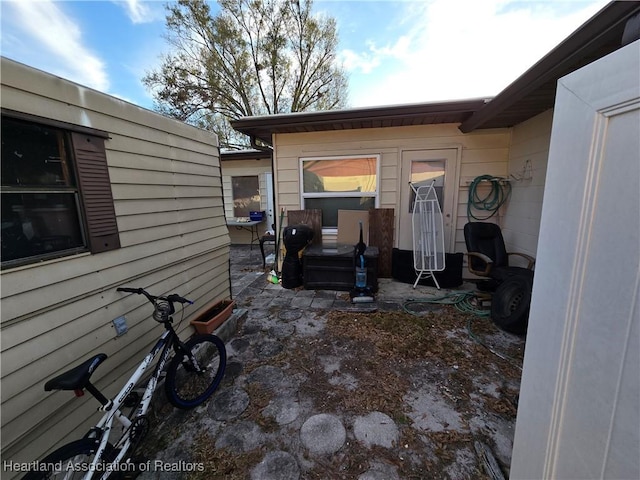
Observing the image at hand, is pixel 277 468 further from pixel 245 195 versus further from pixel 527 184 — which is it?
pixel 245 195

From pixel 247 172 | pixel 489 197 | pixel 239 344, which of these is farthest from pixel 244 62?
pixel 239 344

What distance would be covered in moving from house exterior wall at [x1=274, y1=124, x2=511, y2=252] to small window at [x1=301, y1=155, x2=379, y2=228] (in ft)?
0.39

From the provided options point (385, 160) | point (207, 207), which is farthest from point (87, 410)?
point (385, 160)

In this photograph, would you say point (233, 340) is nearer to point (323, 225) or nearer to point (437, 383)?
point (437, 383)

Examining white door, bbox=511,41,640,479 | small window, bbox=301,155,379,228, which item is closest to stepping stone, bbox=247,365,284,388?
white door, bbox=511,41,640,479

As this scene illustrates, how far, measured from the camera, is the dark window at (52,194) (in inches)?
48.2

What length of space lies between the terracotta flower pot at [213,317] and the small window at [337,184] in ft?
7.64

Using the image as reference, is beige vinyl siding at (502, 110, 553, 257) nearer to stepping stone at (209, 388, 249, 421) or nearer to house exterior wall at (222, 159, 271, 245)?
stepping stone at (209, 388, 249, 421)

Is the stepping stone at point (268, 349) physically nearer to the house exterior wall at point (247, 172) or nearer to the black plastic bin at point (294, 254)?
the black plastic bin at point (294, 254)

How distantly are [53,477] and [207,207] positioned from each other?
218cm

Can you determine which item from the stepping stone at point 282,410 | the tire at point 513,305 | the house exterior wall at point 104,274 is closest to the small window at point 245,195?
the house exterior wall at point 104,274

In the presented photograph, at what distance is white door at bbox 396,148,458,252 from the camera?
404cm

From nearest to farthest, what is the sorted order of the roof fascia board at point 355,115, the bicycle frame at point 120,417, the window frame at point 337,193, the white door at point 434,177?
the bicycle frame at point 120,417
the roof fascia board at point 355,115
the white door at point 434,177
the window frame at point 337,193

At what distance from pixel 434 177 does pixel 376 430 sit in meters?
3.71
